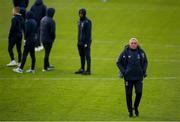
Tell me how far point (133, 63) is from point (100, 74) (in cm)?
727

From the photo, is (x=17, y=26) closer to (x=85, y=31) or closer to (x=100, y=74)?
(x=85, y=31)

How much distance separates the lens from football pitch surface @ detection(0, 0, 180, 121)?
24031 mm

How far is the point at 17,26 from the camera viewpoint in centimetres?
3038

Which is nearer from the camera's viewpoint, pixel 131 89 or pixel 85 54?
pixel 131 89

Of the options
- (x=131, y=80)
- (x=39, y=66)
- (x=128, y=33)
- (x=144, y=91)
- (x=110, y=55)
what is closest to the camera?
(x=131, y=80)

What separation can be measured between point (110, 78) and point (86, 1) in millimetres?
18861

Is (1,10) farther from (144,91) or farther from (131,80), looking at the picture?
(131,80)

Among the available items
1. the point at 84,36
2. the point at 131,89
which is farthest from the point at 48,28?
the point at 131,89

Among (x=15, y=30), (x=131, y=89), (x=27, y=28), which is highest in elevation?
(x=27, y=28)

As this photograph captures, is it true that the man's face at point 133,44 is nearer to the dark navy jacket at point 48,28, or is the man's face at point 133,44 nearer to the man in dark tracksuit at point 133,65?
the man in dark tracksuit at point 133,65

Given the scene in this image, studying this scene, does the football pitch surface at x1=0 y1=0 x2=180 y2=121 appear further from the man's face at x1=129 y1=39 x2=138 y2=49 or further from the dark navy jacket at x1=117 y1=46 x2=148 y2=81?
the man's face at x1=129 y1=39 x2=138 y2=49

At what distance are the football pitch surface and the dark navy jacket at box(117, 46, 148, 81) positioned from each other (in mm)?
1365

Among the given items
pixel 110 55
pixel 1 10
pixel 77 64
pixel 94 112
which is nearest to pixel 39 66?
pixel 77 64

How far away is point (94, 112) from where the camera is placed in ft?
78.1
